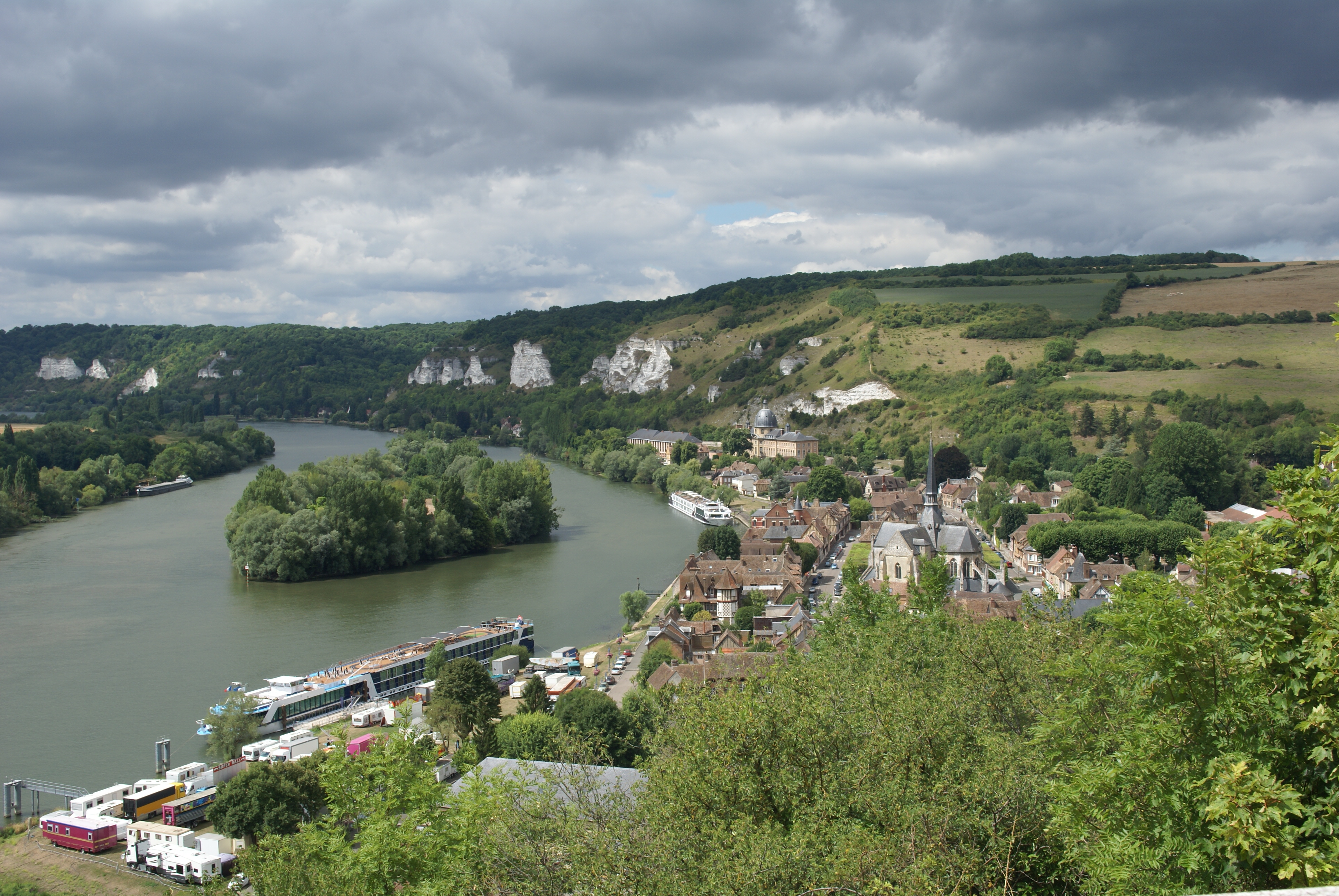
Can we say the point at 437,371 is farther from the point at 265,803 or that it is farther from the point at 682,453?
the point at 265,803

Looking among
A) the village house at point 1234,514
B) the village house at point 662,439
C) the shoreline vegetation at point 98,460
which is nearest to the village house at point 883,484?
the village house at point 1234,514

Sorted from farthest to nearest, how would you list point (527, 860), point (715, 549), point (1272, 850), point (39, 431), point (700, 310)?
1. point (700, 310)
2. point (39, 431)
3. point (715, 549)
4. point (527, 860)
5. point (1272, 850)

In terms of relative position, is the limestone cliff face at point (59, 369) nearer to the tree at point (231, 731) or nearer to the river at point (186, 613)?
the river at point (186, 613)

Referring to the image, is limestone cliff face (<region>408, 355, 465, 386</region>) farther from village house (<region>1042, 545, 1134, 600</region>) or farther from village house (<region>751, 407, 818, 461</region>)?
village house (<region>1042, 545, 1134, 600</region>)

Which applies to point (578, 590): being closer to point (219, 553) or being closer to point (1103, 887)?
point (219, 553)

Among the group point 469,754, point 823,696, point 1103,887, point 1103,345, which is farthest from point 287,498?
point 1103,345

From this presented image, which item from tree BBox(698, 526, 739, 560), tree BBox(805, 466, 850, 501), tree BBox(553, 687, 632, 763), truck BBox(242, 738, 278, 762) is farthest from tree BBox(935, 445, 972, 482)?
truck BBox(242, 738, 278, 762)
